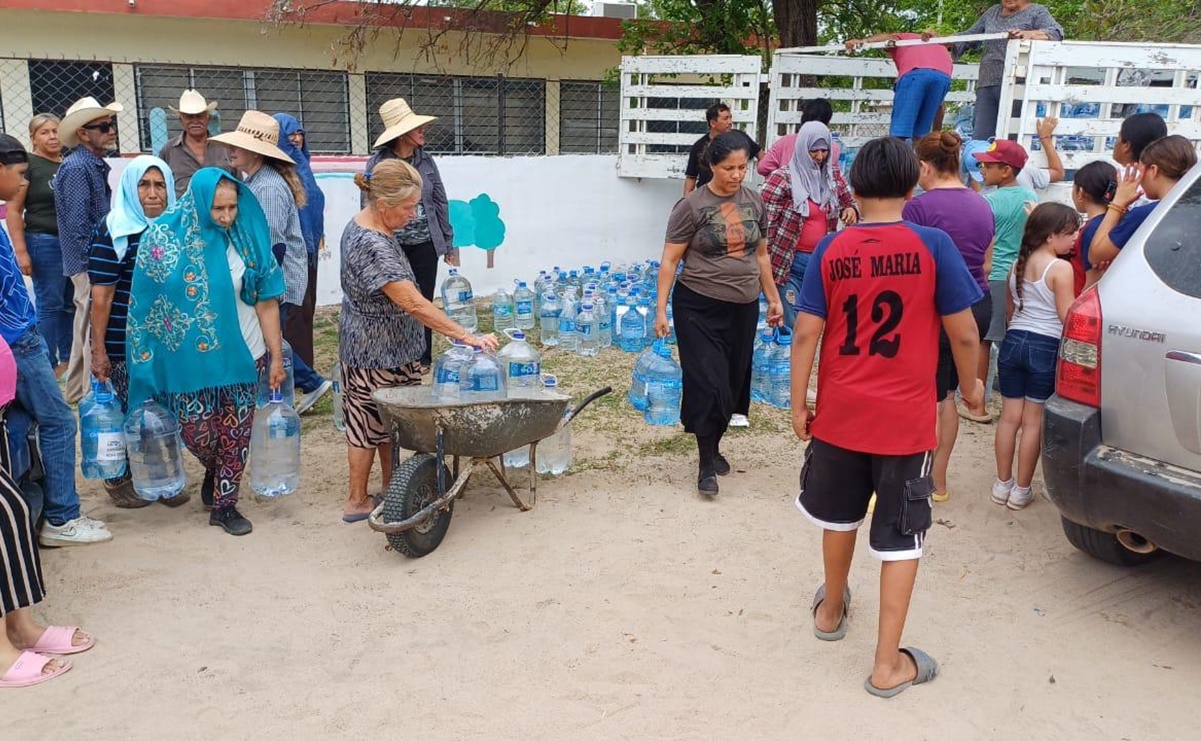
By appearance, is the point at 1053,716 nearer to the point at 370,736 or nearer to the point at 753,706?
the point at 753,706

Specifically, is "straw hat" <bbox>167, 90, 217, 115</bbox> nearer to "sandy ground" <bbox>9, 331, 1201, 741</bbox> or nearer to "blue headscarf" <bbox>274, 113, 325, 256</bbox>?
"blue headscarf" <bbox>274, 113, 325, 256</bbox>

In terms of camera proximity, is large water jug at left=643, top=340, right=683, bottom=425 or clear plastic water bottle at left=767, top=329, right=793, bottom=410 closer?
large water jug at left=643, top=340, right=683, bottom=425

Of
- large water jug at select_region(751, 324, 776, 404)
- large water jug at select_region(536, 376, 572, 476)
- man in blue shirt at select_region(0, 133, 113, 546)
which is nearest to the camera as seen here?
man in blue shirt at select_region(0, 133, 113, 546)

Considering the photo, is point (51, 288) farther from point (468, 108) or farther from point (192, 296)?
point (468, 108)

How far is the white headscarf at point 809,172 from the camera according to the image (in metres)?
6.33

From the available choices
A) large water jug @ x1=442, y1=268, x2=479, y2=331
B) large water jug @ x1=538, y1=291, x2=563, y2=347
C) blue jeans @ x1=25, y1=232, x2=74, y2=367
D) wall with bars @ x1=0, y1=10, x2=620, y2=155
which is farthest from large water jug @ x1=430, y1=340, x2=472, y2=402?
wall with bars @ x1=0, y1=10, x2=620, y2=155

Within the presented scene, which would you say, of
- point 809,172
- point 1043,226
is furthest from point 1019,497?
point 809,172

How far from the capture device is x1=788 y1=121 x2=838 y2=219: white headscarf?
6332 mm

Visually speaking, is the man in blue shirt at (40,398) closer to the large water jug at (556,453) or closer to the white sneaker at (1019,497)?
the large water jug at (556,453)

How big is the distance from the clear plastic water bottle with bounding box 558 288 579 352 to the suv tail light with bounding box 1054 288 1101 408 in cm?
484

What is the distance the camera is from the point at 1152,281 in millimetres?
3342

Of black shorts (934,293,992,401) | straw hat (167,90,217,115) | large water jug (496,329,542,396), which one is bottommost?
large water jug (496,329,542,396)

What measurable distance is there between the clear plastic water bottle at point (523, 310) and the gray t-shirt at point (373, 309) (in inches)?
169

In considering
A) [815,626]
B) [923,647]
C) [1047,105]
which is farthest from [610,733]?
[1047,105]
